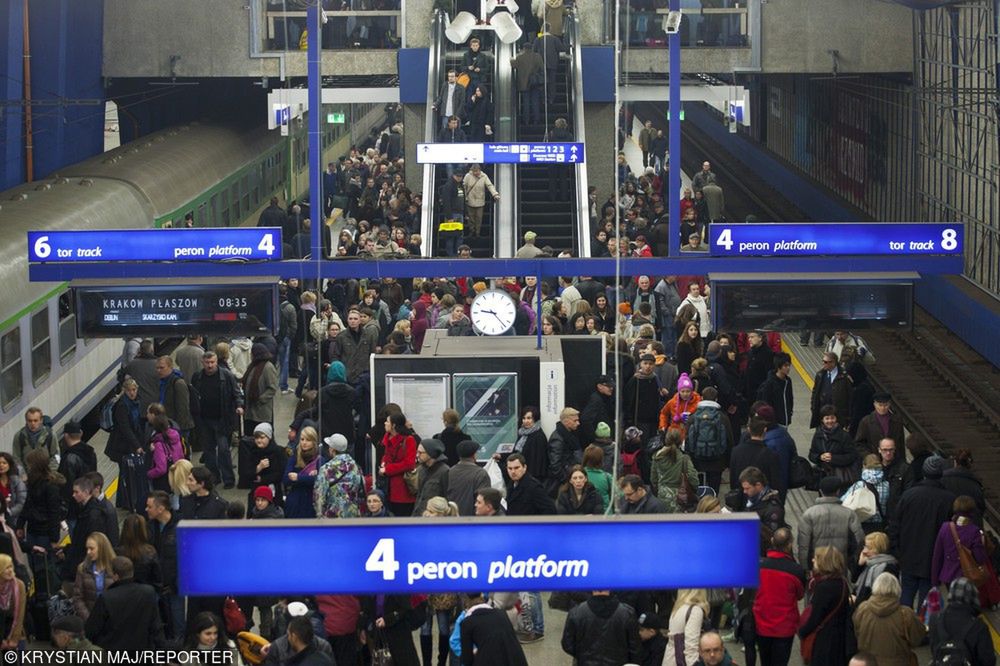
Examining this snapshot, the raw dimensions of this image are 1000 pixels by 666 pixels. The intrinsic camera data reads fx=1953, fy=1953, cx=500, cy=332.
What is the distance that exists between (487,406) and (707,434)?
6.86 ft

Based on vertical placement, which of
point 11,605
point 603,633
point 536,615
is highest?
point 603,633

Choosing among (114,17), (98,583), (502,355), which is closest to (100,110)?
(114,17)

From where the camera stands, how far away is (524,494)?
1427 cm

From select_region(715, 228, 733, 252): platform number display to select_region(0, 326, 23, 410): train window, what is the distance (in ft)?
22.4

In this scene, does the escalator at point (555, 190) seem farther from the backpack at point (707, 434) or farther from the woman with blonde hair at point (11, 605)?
the woman with blonde hair at point (11, 605)

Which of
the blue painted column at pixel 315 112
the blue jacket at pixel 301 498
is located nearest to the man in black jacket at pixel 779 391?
the blue painted column at pixel 315 112

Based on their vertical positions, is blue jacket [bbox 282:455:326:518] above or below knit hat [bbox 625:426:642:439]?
below

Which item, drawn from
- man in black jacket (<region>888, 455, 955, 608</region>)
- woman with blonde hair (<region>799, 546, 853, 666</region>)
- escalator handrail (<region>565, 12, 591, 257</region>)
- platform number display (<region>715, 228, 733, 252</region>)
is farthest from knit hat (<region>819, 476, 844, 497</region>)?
escalator handrail (<region>565, 12, 591, 257</region>)

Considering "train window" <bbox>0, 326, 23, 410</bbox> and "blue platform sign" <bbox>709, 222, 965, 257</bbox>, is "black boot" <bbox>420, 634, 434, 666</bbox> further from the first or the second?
"train window" <bbox>0, 326, 23, 410</bbox>

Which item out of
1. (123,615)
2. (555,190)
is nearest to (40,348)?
(123,615)

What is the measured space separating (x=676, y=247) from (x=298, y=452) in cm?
428

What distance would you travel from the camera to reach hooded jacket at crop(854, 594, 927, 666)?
38.9 ft

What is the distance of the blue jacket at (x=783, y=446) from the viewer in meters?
A: 16.1

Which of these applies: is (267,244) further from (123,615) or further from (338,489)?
(123,615)
